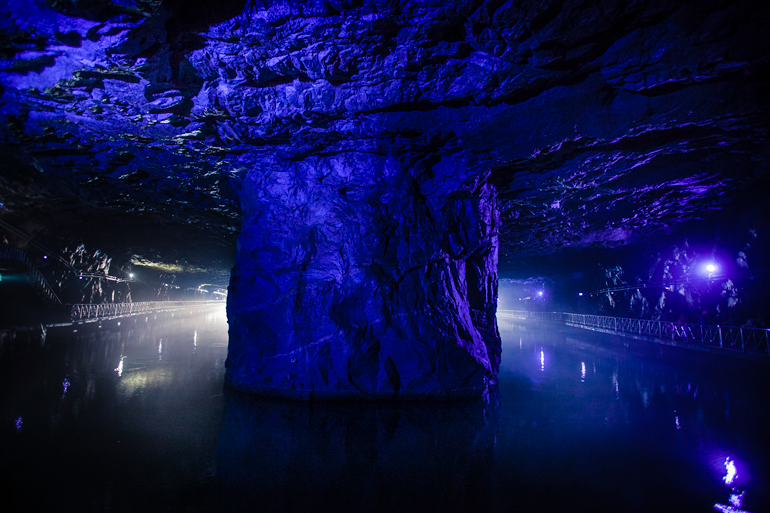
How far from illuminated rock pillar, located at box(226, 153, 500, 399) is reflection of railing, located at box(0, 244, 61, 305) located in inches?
419

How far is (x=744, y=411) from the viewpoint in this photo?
6410mm

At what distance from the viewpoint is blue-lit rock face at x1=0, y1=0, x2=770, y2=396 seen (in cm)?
464

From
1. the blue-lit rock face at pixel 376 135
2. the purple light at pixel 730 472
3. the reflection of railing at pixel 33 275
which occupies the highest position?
the blue-lit rock face at pixel 376 135

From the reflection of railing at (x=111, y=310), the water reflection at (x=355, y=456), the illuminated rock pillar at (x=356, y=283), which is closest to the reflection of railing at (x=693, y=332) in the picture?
the illuminated rock pillar at (x=356, y=283)

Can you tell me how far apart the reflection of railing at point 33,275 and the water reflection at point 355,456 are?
12.4 metres

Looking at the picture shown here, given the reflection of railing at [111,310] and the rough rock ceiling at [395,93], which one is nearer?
the rough rock ceiling at [395,93]

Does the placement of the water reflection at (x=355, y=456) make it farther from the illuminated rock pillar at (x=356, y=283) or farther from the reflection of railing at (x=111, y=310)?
the reflection of railing at (x=111, y=310)

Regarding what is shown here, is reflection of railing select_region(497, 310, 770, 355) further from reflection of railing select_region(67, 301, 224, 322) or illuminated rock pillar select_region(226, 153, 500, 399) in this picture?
reflection of railing select_region(67, 301, 224, 322)

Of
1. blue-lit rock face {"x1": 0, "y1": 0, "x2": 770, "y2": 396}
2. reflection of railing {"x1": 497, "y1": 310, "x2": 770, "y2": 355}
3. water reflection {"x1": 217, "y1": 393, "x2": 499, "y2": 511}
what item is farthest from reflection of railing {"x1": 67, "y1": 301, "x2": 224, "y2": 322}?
reflection of railing {"x1": 497, "y1": 310, "x2": 770, "y2": 355}

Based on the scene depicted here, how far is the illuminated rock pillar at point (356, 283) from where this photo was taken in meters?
7.38

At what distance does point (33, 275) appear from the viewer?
1433cm

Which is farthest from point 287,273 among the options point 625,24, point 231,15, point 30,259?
point 30,259

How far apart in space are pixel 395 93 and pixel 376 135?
1339 millimetres

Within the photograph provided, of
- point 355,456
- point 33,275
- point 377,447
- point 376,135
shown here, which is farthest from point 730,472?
point 33,275
